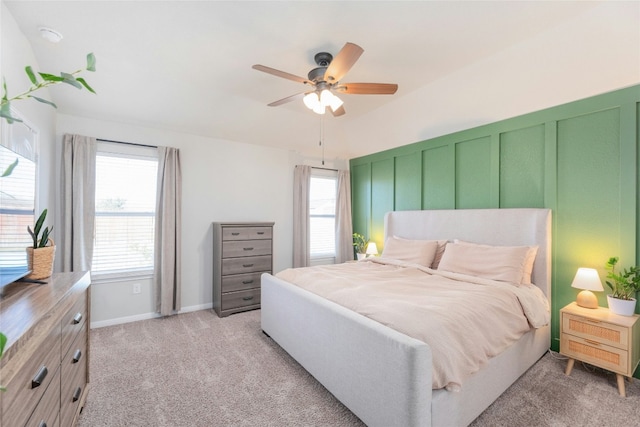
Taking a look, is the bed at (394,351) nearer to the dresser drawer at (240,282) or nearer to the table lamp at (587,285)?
the table lamp at (587,285)

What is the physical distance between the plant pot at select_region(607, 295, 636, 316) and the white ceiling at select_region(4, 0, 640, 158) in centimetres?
178

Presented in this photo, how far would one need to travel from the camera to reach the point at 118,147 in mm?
3529

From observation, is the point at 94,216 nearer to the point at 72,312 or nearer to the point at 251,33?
the point at 72,312

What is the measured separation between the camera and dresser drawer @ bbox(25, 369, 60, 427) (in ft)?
3.73

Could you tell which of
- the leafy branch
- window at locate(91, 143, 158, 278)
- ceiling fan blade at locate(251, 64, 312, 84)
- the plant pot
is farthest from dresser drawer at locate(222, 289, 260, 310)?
the plant pot

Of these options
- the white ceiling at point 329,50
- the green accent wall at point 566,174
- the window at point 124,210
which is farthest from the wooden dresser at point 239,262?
the green accent wall at point 566,174

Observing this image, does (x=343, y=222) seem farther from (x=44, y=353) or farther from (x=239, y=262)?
(x=44, y=353)

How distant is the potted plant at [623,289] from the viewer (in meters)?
2.29

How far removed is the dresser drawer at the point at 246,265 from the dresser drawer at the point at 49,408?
2422mm

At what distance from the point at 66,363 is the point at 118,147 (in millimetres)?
2788

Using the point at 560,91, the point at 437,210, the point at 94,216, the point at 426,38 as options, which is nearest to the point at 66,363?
the point at 94,216

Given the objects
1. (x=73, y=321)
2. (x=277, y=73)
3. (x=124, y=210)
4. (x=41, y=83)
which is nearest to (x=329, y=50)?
(x=277, y=73)

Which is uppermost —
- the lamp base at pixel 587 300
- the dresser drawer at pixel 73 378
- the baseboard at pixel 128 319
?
the lamp base at pixel 587 300

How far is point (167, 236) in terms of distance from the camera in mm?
3662
